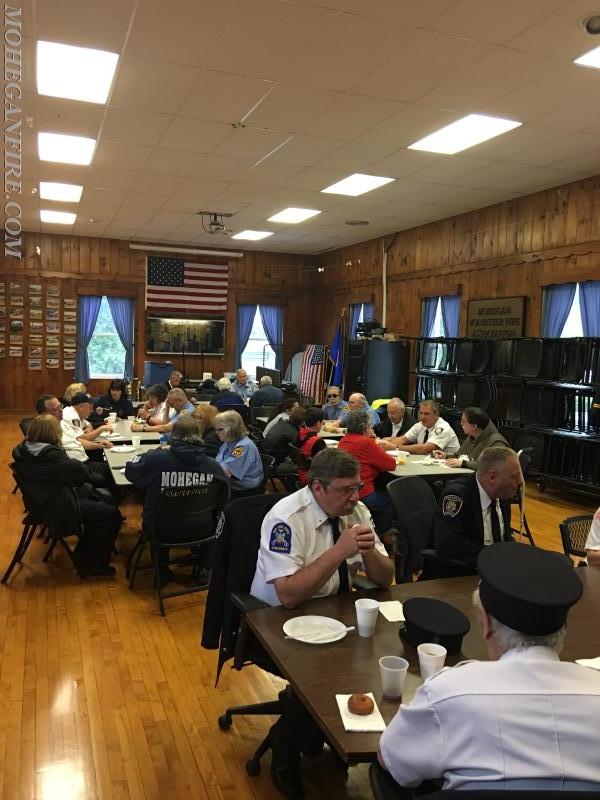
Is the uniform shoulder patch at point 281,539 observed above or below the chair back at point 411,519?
above

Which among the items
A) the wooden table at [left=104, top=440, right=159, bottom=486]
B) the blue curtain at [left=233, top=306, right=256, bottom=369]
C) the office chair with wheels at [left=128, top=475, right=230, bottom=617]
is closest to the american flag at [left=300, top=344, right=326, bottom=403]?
the blue curtain at [left=233, top=306, right=256, bottom=369]

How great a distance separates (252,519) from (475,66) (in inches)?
151

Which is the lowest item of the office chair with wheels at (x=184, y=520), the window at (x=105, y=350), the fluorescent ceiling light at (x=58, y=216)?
the office chair with wheels at (x=184, y=520)

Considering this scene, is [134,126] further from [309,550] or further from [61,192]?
[309,550]

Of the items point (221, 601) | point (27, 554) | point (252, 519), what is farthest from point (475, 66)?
point (27, 554)

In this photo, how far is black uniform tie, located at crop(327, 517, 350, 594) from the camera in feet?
8.43

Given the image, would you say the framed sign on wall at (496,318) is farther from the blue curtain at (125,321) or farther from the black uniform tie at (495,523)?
the blue curtain at (125,321)

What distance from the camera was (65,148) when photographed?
7039mm

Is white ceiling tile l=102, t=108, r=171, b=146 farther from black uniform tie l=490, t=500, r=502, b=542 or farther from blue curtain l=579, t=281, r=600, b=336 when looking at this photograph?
blue curtain l=579, t=281, r=600, b=336

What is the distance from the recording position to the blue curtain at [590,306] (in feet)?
25.0

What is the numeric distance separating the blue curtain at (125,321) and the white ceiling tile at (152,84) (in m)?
8.52

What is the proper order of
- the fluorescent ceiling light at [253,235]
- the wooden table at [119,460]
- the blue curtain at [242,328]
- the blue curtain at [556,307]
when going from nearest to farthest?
the wooden table at [119,460]
the blue curtain at [556,307]
the fluorescent ceiling light at [253,235]
the blue curtain at [242,328]

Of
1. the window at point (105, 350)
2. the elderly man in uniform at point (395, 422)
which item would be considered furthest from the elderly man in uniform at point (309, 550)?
the window at point (105, 350)

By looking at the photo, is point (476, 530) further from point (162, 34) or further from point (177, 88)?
point (177, 88)
